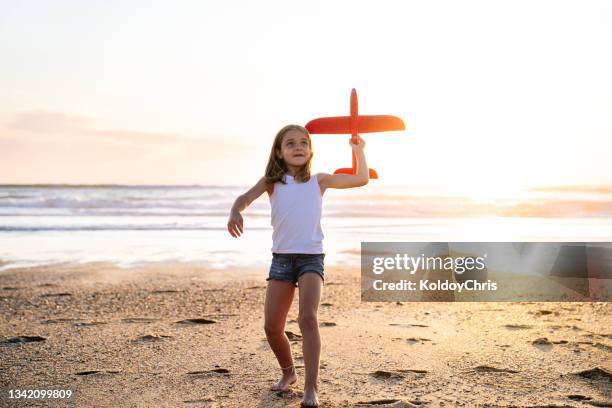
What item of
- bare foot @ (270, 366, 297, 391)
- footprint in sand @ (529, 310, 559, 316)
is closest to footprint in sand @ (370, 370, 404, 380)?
bare foot @ (270, 366, 297, 391)

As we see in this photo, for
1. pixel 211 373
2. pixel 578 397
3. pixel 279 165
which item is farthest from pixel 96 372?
pixel 578 397

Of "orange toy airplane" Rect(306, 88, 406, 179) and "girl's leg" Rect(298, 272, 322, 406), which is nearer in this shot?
"girl's leg" Rect(298, 272, 322, 406)

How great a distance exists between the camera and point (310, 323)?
12.2 ft

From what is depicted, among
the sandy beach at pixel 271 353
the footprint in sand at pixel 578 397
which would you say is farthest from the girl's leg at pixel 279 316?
the footprint in sand at pixel 578 397

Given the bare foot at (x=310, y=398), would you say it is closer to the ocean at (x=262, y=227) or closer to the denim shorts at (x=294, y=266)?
the denim shorts at (x=294, y=266)

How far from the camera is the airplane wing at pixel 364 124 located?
4.28m

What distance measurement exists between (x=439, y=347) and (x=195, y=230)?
11.1 meters

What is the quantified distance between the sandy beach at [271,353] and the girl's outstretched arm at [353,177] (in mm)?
1314

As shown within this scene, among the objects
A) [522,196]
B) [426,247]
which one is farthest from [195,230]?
[522,196]

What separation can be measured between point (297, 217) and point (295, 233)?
0.10 metres

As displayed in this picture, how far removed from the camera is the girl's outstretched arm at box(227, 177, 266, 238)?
3.74 m

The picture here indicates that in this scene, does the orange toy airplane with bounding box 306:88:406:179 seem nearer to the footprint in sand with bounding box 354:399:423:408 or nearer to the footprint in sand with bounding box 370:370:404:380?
the footprint in sand with bounding box 370:370:404:380

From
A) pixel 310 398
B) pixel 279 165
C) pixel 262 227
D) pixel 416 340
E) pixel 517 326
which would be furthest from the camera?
pixel 262 227

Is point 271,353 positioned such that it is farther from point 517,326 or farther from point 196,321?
point 517,326
